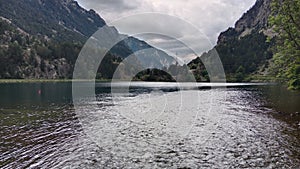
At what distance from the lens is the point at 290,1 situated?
4938 cm

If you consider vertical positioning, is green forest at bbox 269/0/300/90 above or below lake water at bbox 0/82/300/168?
above

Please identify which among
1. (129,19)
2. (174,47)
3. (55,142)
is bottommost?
(55,142)

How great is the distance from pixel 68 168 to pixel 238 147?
53.7 ft

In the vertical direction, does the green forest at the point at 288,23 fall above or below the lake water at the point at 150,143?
above

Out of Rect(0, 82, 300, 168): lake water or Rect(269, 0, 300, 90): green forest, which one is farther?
Rect(269, 0, 300, 90): green forest

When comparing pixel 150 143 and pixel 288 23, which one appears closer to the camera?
pixel 150 143

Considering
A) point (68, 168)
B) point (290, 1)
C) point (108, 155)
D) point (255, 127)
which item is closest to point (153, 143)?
point (108, 155)

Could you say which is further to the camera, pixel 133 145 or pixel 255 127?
pixel 255 127

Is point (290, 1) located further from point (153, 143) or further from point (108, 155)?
point (108, 155)

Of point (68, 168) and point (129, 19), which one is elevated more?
point (129, 19)

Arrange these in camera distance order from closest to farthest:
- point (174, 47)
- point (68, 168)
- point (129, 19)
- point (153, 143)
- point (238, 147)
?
point (68, 168)
point (238, 147)
point (153, 143)
point (129, 19)
point (174, 47)

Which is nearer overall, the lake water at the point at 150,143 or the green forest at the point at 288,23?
the lake water at the point at 150,143

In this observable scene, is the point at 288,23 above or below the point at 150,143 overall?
above

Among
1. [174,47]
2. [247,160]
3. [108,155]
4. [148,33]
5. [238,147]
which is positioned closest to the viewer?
[247,160]
